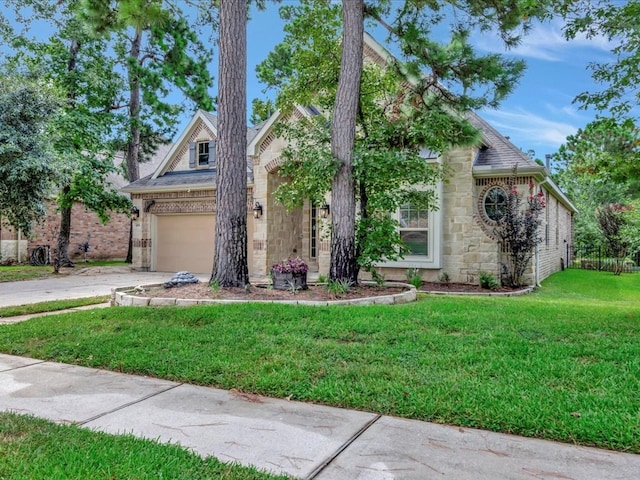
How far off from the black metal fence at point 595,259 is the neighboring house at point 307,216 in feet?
4.50

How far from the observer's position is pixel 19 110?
1050 centimetres

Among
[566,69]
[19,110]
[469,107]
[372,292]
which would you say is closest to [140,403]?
[372,292]

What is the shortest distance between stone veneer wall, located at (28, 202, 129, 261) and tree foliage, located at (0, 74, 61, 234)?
9001 millimetres

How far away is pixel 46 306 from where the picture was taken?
26.0ft

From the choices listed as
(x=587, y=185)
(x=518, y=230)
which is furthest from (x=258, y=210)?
(x=587, y=185)

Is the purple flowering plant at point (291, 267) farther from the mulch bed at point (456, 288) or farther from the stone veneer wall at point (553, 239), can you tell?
the stone veneer wall at point (553, 239)

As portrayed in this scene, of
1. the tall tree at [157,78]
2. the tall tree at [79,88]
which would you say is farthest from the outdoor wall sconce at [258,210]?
the tall tree at [157,78]

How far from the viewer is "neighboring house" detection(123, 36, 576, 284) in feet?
36.4

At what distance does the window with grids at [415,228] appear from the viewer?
11398mm

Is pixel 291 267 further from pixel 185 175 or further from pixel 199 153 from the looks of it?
pixel 199 153

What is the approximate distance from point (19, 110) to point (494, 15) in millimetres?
10584

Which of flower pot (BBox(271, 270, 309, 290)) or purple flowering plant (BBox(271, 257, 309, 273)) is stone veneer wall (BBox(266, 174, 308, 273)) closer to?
purple flowering plant (BBox(271, 257, 309, 273))

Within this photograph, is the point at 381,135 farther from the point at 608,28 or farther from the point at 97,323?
the point at 97,323

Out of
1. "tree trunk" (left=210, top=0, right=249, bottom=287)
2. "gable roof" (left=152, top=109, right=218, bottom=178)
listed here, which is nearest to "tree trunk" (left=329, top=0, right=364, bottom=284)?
"tree trunk" (left=210, top=0, right=249, bottom=287)
